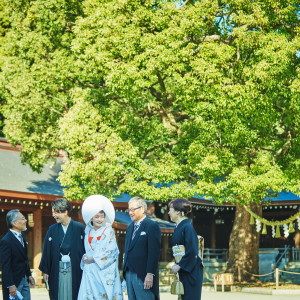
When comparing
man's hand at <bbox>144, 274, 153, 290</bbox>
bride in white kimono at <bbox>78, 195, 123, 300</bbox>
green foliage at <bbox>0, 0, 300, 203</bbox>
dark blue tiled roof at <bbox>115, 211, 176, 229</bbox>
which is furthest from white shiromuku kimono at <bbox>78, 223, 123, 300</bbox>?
dark blue tiled roof at <bbox>115, 211, 176, 229</bbox>

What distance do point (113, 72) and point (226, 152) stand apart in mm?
3832

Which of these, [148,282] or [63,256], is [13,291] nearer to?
[63,256]

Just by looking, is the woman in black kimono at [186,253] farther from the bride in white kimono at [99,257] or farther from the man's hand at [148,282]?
the bride in white kimono at [99,257]

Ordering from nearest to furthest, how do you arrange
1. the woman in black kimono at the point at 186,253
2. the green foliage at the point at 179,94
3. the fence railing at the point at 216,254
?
1. the woman in black kimono at the point at 186,253
2. the green foliage at the point at 179,94
3. the fence railing at the point at 216,254

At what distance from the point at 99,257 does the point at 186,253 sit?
4.14 ft

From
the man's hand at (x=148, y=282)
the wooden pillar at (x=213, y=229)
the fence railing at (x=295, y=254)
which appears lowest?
the fence railing at (x=295, y=254)

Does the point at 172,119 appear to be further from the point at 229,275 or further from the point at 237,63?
the point at 229,275

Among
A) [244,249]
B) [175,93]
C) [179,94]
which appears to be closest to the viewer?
[179,94]

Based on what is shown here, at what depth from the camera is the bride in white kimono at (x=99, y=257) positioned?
21.5 ft

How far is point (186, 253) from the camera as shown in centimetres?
730

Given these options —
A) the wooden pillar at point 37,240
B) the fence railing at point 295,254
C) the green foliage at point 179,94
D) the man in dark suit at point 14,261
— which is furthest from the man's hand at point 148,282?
the fence railing at point 295,254

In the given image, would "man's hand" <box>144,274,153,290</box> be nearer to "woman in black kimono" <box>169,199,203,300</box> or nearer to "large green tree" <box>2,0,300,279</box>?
"woman in black kimono" <box>169,199,203,300</box>

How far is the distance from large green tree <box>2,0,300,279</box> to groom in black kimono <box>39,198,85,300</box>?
339 inches

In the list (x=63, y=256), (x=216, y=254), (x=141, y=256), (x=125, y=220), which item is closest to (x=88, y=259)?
(x=63, y=256)
